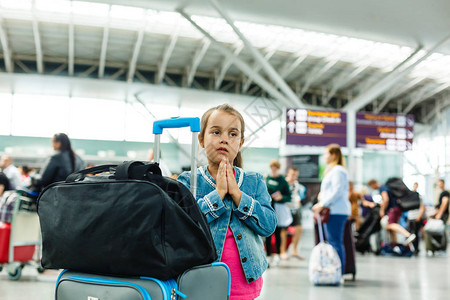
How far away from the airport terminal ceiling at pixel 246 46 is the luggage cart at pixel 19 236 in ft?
27.4

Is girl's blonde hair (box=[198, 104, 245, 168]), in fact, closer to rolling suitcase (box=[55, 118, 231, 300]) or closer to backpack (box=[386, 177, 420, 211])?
rolling suitcase (box=[55, 118, 231, 300])

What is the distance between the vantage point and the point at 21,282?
17.4 feet

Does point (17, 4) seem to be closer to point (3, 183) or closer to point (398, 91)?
point (3, 183)

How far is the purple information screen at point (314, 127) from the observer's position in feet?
44.2

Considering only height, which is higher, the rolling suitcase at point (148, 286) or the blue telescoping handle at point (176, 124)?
the blue telescoping handle at point (176, 124)

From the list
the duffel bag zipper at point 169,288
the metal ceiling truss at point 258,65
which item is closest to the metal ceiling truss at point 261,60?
the metal ceiling truss at point 258,65

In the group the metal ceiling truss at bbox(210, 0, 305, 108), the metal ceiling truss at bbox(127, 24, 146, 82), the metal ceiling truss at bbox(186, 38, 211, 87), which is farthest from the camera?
the metal ceiling truss at bbox(186, 38, 211, 87)

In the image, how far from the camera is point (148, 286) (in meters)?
1.21

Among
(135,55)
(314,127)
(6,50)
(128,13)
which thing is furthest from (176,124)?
(6,50)

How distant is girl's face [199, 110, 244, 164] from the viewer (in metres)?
1.69

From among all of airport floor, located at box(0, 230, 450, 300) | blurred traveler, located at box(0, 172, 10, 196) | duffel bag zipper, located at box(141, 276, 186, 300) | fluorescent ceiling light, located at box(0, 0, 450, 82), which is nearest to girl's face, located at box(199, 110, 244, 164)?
duffel bag zipper, located at box(141, 276, 186, 300)

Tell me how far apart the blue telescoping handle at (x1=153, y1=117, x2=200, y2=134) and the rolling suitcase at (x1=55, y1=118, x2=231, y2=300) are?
0.45 metres

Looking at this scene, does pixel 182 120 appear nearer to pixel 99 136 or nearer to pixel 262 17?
pixel 262 17

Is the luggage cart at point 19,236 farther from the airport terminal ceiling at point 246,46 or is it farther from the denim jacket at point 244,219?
the airport terminal ceiling at point 246,46
